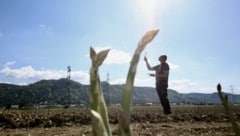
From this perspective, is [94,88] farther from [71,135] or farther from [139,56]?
[71,135]

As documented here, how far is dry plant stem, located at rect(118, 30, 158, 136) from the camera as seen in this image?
0.82m

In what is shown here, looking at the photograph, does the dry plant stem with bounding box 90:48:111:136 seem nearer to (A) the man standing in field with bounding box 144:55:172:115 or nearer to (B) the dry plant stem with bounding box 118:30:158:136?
(B) the dry plant stem with bounding box 118:30:158:136

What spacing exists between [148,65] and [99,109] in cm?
1008

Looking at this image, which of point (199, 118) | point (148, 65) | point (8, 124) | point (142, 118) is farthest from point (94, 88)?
point (199, 118)

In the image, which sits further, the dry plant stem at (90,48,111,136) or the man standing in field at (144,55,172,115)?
the man standing in field at (144,55,172,115)

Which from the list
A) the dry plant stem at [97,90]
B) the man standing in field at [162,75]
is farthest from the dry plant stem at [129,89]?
the man standing in field at [162,75]

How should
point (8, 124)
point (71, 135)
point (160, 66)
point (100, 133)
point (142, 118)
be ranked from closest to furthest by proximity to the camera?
point (100, 133) < point (160, 66) < point (71, 135) < point (8, 124) < point (142, 118)

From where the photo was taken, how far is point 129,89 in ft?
2.75

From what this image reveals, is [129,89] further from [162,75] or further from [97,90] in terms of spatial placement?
[162,75]

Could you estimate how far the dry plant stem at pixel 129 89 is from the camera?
818mm

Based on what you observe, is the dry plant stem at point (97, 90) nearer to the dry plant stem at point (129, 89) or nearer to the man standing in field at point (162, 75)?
the dry plant stem at point (129, 89)

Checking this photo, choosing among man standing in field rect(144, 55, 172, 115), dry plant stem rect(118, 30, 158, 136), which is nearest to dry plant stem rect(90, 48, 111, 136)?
dry plant stem rect(118, 30, 158, 136)

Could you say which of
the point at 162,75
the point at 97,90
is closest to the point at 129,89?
the point at 97,90

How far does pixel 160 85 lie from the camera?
11438mm
